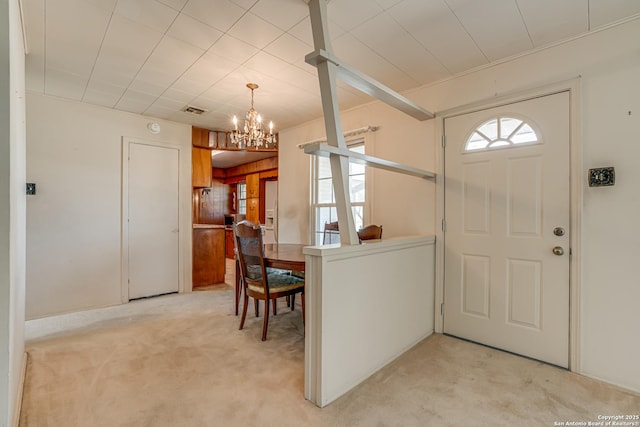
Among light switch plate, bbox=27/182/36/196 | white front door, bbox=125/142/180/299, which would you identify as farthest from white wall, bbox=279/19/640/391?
light switch plate, bbox=27/182/36/196

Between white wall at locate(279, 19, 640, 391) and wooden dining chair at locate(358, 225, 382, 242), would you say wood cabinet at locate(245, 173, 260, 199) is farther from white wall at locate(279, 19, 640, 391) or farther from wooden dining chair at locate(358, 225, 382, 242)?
white wall at locate(279, 19, 640, 391)

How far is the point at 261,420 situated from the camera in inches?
61.1

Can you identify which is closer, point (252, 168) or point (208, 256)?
point (208, 256)

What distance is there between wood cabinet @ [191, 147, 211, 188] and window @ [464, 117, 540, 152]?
11.9 feet

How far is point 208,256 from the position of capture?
14.8 ft

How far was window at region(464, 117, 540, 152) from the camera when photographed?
2.32m

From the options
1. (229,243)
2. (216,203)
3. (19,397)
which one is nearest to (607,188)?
(19,397)

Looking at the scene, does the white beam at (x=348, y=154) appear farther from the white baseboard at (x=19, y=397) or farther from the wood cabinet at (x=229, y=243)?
the wood cabinet at (x=229, y=243)

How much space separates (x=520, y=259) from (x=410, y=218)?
101cm

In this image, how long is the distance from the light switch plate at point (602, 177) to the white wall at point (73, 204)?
4744 mm

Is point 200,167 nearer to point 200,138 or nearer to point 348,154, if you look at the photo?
point 200,138

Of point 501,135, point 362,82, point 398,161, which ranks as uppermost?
point 362,82

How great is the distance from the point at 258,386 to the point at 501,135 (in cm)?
272

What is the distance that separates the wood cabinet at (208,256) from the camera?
14.4ft
